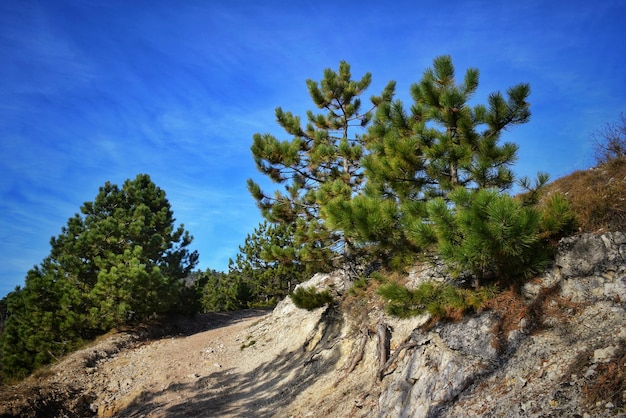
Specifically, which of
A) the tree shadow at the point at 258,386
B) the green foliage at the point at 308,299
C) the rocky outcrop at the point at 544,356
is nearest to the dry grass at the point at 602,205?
the rocky outcrop at the point at 544,356

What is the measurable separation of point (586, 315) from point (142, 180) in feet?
67.4

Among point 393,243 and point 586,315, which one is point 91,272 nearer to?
point 393,243

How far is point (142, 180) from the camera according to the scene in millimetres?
21031

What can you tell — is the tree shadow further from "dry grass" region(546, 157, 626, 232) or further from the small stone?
"dry grass" region(546, 157, 626, 232)

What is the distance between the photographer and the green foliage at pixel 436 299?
6.64m

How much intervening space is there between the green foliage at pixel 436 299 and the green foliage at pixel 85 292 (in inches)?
451

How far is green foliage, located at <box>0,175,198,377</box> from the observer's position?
15.4 metres

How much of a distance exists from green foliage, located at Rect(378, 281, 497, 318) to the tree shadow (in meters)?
3.67

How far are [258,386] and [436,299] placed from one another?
6.47 m

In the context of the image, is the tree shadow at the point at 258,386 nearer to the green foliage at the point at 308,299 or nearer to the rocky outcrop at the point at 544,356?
the green foliage at the point at 308,299

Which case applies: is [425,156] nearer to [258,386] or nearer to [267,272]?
[258,386]

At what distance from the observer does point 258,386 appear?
10.9 metres

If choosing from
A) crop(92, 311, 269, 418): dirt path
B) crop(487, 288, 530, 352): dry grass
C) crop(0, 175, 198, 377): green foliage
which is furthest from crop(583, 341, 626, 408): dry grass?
crop(0, 175, 198, 377): green foliage

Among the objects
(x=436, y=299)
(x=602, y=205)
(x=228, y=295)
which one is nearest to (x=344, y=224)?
(x=436, y=299)
